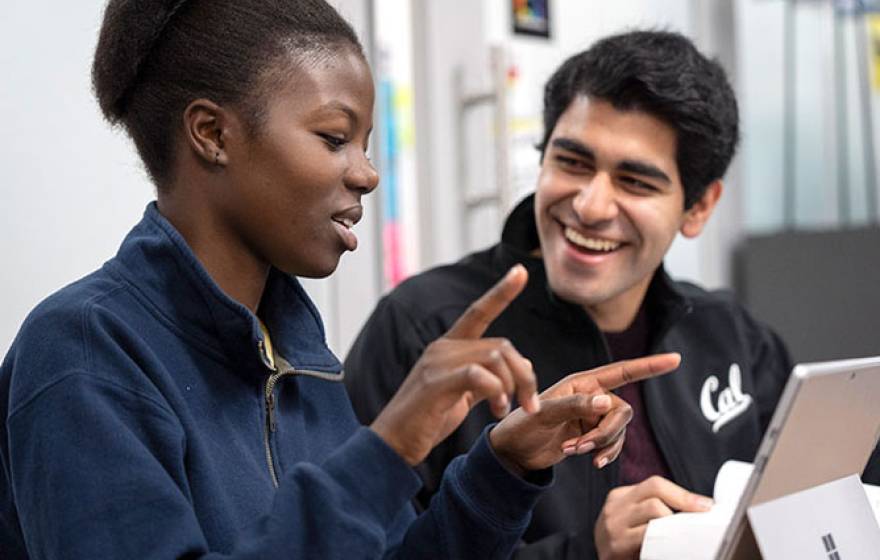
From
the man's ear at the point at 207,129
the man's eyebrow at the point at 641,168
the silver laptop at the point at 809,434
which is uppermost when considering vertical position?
the man's ear at the point at 207,129

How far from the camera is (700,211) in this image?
65.5 inches

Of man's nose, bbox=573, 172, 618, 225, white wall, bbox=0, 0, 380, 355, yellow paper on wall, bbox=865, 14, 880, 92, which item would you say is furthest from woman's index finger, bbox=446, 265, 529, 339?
yellow paper on wall, bbox=865, 14, 880, 92

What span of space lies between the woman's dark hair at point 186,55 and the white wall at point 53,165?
0.73ft

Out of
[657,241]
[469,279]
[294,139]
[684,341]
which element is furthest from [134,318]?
[684,341]

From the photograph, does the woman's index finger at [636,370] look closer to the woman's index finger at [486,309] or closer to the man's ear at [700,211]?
the woman's index finger at [486,309]

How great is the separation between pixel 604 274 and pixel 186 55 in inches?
27.1

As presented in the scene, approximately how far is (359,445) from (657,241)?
2.65 ft

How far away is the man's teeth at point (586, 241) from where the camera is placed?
4.88 ft

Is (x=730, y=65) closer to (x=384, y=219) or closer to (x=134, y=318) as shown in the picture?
(x=384, y=219)

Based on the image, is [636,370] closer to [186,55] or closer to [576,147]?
[186,55]

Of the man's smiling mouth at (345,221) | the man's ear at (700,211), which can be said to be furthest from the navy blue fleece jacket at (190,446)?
the man's ear at (700,211)

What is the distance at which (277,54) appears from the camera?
0.95 metres

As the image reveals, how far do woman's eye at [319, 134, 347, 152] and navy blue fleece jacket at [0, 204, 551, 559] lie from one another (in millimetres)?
137

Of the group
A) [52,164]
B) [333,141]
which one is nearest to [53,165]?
[52,164]
